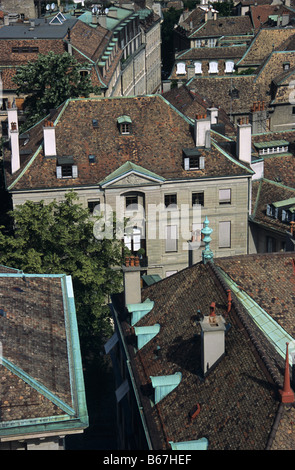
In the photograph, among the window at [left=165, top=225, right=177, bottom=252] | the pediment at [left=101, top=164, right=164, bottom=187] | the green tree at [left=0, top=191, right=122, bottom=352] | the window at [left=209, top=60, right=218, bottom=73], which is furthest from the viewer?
the window at [left=209, top=60, right=218, bottom=73]

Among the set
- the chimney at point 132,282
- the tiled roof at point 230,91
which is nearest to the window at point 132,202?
the chimney at point 132,282

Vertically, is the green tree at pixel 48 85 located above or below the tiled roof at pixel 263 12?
below

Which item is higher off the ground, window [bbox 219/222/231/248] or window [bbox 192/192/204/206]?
window [bbox 192/192/204/206]

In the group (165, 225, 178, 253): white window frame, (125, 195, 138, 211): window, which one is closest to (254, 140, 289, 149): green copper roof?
(165, 225, 178, 253): white window frame

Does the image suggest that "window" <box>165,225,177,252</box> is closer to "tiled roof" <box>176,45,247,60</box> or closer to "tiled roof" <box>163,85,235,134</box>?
"tiled roof" <box>163,85,235,134</box>

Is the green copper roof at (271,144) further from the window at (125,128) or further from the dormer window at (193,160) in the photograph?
the window at (125,128)

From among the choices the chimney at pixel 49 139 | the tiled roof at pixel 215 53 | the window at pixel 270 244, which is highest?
the tiled roof at pixel 215 53
